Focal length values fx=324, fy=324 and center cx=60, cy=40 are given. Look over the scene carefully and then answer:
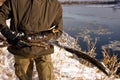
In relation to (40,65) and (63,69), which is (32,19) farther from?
(63,69)

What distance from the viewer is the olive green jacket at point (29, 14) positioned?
351cm

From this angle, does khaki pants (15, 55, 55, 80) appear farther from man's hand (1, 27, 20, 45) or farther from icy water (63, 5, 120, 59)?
icy water (63, 5, 120, 59)

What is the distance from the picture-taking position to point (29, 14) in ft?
11.6

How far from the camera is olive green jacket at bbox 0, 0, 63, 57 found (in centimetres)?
351

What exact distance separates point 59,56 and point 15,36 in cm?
294

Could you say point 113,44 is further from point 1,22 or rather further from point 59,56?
point 1,22

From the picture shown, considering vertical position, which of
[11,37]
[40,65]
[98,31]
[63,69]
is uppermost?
[11,37]

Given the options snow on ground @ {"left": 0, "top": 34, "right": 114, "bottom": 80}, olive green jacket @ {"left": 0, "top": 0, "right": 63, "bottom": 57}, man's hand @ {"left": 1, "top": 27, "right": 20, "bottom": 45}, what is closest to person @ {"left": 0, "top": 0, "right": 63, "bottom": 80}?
olive green jacket @ {"left": 0, "top": 0, "right": 63, "bottom": 57}

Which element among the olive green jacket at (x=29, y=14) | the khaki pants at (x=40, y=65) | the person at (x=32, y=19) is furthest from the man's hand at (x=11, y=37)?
the khaki pants at (x=40, y=65)

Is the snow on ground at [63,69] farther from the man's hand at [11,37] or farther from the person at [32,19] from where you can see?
the man's hand at [11,37]

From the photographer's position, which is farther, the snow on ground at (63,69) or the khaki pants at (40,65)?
the snow on ground at (63,69)

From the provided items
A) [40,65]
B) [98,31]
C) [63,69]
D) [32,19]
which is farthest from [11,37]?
[98,31]

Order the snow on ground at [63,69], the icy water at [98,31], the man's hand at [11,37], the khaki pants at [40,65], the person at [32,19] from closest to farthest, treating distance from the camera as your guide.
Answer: the man's hand at [11,37], the person at [32,19], the khaki pants at [40,65], the snow on ground at [63,69], the icy water at [98,31]

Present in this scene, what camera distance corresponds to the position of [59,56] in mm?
6105
